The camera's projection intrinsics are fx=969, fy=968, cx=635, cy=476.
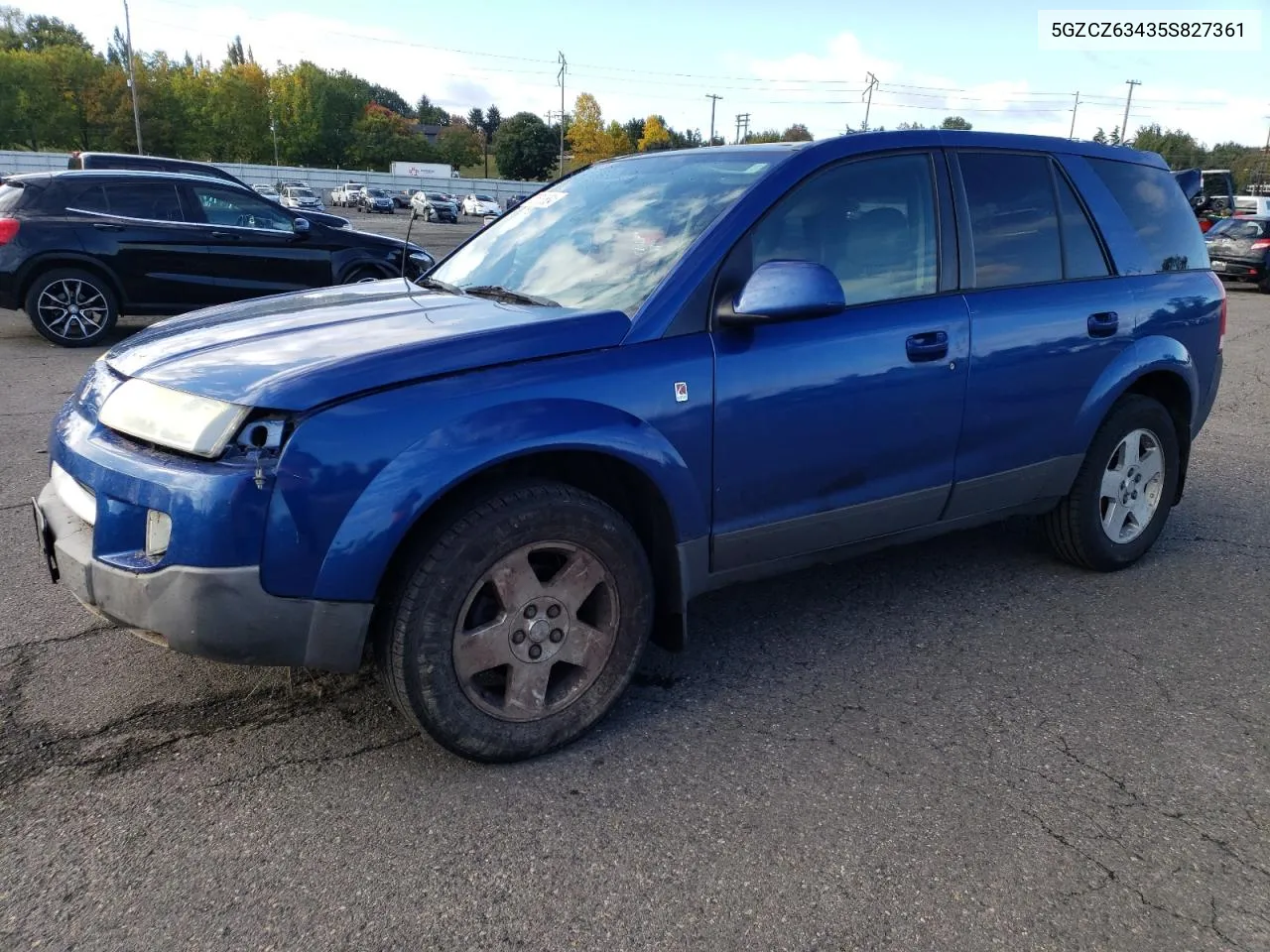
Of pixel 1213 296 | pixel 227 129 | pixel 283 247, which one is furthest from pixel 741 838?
pixel 227 129

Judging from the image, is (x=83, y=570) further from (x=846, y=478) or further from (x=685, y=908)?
(x=846, y=478)

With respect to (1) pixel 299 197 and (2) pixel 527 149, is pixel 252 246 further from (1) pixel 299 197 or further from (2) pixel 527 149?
(2) pixel 527 149

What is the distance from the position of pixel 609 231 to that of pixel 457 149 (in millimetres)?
123564

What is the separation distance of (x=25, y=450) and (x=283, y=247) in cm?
486

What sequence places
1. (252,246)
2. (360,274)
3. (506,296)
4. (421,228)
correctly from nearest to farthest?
(506,296) < (252,246) < (360,274) < (421,228)

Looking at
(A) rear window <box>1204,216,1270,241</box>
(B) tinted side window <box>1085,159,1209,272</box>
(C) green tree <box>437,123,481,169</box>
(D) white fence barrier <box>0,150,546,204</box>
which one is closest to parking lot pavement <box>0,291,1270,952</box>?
(B) tinted side window <box>1085,159,1209,272</box>

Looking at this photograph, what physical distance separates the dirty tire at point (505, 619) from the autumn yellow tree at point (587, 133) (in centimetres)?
9776

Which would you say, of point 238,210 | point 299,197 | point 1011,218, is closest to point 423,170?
point 299,197

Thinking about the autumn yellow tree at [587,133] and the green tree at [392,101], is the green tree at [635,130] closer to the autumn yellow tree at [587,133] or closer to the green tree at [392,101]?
the autumn yellow tree at [587,133]

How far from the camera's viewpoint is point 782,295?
2.83 metres

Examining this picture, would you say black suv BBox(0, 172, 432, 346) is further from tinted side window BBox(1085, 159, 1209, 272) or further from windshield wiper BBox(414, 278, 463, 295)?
tinted side window BBox(1085, 159, 1209, 272)

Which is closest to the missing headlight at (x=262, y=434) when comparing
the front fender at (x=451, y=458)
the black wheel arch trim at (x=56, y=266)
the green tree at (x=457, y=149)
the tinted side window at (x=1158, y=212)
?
the front fender at (x=451, y=458)

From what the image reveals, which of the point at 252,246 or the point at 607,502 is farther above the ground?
the point at 252,246

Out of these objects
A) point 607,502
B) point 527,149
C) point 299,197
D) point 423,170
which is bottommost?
point 607,502
